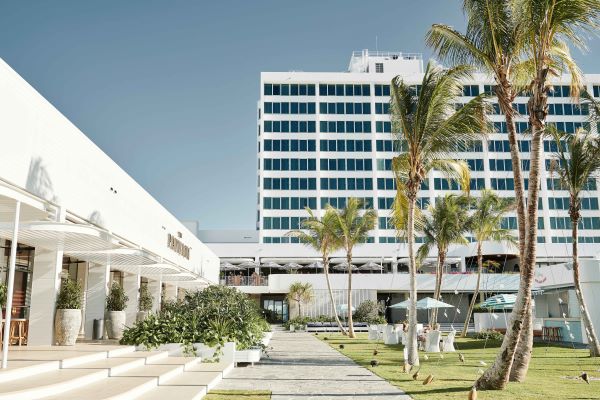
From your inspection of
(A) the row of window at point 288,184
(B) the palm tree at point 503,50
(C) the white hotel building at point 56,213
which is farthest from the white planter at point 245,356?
(A) the row of window at point 288,184

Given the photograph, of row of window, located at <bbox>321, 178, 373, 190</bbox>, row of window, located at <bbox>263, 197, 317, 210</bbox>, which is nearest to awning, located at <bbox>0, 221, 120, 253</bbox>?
row of window, located at <bbox>263, 197, 317, 210</bbox>

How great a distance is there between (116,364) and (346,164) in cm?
4975

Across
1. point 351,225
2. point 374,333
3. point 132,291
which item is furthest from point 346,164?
point 132,291

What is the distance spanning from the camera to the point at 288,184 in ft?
191

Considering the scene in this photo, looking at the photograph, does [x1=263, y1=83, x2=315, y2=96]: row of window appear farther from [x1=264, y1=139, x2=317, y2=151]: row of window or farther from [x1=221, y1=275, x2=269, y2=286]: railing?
[x1=221, y1=275, x2=269, y2=286]: railing

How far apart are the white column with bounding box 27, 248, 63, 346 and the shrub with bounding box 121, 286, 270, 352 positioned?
2.02 meters

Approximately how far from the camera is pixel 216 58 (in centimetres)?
2262

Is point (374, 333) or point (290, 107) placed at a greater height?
point (290, 107)

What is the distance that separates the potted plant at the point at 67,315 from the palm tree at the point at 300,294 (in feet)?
103

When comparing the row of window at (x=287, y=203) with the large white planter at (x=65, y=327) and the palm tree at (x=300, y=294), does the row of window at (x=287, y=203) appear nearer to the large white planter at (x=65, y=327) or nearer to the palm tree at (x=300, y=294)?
the palm tree at (x=300, y=294)

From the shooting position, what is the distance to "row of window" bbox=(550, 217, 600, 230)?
195ft

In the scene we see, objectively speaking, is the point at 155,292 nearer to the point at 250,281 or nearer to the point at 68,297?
the point at 68,297

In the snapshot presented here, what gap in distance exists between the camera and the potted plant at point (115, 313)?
55.7 ft

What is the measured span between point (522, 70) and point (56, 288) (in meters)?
12.4
